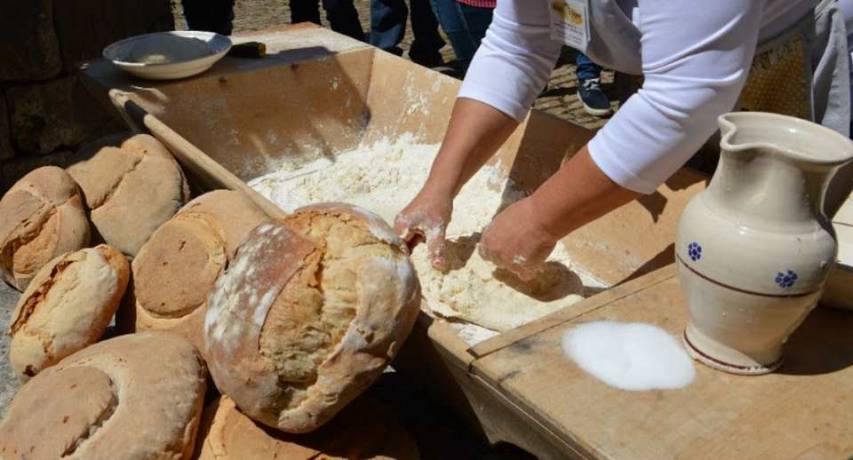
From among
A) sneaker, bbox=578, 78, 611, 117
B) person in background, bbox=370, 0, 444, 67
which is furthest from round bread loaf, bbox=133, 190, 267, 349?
person in background, bbox=370, 0, 444, 67

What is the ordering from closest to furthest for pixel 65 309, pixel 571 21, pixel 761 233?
pixel 761 233 < pixel 571 21 < pixel 65 309

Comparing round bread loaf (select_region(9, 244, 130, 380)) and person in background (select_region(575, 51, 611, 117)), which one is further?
Result: person in background (select_region(575, 51, 611, 117))

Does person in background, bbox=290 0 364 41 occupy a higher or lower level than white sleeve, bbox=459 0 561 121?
lower

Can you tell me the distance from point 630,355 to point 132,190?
173 centimetres

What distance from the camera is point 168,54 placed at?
330 centimetres

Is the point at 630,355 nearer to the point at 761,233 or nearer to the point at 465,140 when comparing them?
the point at 761,233

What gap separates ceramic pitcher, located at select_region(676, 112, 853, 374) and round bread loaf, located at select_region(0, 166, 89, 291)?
184 centimetres

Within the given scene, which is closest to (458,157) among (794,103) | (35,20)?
(794,103)

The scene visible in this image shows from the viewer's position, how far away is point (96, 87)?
3.04m

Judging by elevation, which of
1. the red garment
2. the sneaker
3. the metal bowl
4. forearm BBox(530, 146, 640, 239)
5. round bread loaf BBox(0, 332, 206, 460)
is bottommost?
the sneaker

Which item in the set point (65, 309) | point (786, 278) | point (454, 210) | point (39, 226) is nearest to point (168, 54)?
point (39, 226)

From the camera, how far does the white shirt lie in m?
1.50

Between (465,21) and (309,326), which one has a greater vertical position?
(309,326)

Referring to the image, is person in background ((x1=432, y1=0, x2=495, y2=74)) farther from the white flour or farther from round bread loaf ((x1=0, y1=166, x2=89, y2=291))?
the white flour
